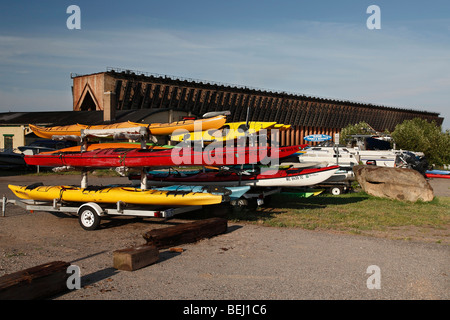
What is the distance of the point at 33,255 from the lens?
8211mm

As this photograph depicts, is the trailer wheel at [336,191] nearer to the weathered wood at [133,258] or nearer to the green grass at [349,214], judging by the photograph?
the green grass at [349,214]

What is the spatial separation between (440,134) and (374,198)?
27.8 m

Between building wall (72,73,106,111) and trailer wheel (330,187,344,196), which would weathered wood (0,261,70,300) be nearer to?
trailer wheel (330,187,344,196)

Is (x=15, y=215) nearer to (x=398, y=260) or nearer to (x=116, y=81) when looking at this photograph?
(x=398, y=260)

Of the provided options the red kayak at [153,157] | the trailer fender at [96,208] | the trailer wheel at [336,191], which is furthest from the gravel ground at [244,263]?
the trailer wheel at [336,191]

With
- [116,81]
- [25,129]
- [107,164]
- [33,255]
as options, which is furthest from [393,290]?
[116,81]

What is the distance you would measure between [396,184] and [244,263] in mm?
10732

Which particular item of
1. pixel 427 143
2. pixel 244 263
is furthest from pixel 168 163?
pixel 427 143

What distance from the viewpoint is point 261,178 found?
13.6 m

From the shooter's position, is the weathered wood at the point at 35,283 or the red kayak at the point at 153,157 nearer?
the weathered wood at the point at 35,283

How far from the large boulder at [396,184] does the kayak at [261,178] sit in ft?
13.4

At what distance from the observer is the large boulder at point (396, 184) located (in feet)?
52.6

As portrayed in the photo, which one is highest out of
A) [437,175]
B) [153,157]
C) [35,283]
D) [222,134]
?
[222,134]

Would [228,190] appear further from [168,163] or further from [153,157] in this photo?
[153,157]
